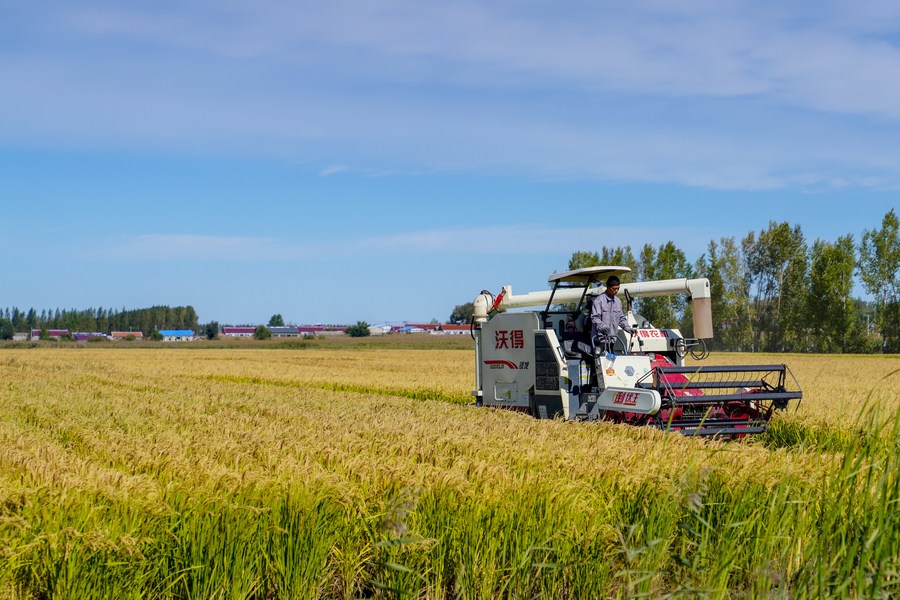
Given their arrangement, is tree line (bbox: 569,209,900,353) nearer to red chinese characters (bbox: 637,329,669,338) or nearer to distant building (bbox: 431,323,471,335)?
red chinese characters (bbox: 637,329,669,338)

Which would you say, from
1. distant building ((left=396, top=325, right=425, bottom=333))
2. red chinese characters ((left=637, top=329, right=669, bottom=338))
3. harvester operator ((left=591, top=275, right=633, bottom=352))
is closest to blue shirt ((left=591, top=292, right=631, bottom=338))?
harvester operator ((left=591, top=275, right=633, bottom=352))

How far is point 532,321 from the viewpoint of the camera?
45.0ft

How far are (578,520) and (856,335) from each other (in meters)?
66.1

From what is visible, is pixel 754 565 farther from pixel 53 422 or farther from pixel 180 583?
pixel 53 422

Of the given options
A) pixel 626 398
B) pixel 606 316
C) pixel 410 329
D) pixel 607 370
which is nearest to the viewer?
pixel 626 398

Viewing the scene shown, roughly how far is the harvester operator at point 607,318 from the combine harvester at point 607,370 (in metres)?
0.16

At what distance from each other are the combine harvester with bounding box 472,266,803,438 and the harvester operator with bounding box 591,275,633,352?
16cm

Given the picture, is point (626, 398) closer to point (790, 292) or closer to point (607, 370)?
point (607, 370)

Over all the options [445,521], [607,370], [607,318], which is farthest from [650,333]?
[445,521]

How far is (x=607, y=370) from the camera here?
1207 cm

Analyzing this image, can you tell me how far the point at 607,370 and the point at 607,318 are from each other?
37.4 inches

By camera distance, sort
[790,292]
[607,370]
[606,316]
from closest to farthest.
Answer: [607,370]
[606,316]
[790,292]

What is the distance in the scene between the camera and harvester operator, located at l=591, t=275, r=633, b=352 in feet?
40.5

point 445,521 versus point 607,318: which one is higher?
point 607,318
